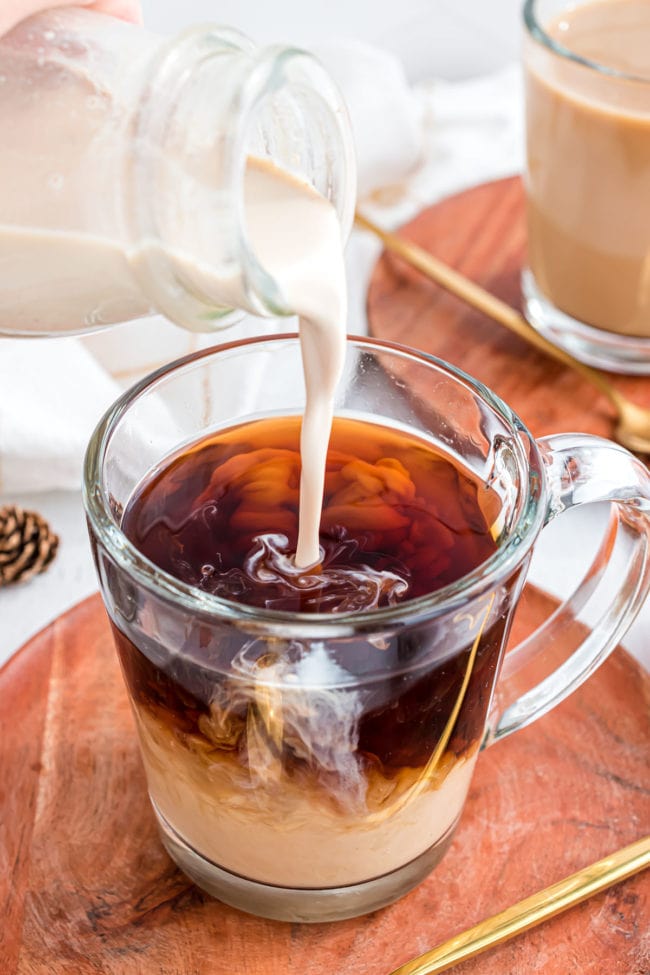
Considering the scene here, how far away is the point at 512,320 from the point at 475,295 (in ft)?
0.21

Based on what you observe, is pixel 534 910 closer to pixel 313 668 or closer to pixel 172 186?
pixel 313 668

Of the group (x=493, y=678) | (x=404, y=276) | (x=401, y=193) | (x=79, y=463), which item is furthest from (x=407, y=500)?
(x=401, y=193)

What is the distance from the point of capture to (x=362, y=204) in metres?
1.73

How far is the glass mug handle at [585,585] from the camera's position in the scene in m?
0.84

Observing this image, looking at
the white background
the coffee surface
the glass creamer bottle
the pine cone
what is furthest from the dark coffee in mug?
the white background

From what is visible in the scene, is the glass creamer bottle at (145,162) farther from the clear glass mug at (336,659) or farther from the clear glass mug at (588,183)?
the clear glass mug at (588,183)

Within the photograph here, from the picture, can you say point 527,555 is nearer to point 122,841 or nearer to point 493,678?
point 493,678

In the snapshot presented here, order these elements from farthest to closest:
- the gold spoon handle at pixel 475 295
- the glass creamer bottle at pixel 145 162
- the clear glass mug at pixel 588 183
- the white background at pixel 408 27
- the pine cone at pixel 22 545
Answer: the white background at pixel 408 27 → the gold spoon handle at pixel 475 295 → the clear glass mug at pixel 588 183 → the pine cone at pixel 22 545 → the glass creamer bottle at pixel 145 162

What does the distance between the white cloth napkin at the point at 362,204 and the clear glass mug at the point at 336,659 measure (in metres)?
0.36

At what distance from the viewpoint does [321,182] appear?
827mm

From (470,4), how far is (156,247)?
1907 mm

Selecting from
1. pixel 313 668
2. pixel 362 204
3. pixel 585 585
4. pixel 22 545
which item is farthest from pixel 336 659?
pixel 362 204

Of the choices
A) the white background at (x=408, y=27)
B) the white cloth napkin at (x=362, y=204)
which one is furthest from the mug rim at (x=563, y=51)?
the white background at (x=408, y=27)

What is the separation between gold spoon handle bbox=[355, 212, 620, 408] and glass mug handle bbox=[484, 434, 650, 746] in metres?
0.48
